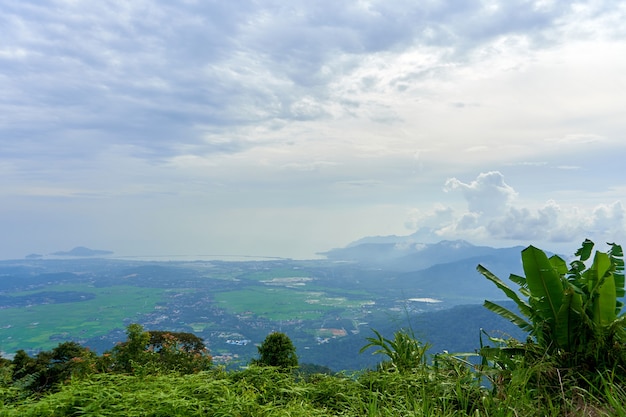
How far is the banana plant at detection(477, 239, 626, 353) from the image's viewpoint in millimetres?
4016

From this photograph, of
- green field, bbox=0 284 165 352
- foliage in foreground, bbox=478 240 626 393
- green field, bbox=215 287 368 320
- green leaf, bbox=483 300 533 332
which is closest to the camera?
foliage in foreground, bbox=478 240 626 393

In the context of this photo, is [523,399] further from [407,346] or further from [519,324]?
[519,324]

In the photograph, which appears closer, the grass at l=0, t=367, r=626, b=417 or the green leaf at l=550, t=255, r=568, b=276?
the grass at l=0, t=367, r=626, b=417

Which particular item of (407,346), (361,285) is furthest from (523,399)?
(361,285)

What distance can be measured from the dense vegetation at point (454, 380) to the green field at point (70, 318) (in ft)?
174

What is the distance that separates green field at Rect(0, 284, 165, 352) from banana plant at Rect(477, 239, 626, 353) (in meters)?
54.6

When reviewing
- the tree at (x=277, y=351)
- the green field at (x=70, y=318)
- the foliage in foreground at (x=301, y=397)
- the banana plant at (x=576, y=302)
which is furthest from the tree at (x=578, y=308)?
the green field at (x=70, y=318)

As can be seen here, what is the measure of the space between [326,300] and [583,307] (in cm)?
9530

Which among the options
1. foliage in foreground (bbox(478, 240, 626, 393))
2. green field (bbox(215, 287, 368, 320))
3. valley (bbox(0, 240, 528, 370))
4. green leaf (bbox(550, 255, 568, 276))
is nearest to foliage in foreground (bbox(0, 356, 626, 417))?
foliage in foreground (bbox(478, 240, 626, 393))

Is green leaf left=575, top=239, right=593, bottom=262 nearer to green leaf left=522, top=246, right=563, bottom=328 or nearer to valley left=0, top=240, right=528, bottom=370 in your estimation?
green leaf left=522, top=246, right=563, bottom=328

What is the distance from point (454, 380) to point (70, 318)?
8794cm

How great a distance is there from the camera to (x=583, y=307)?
419cm

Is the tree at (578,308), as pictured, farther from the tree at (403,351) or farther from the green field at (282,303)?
the green field at (282,303)

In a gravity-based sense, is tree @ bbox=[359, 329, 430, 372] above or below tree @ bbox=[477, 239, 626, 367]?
below
